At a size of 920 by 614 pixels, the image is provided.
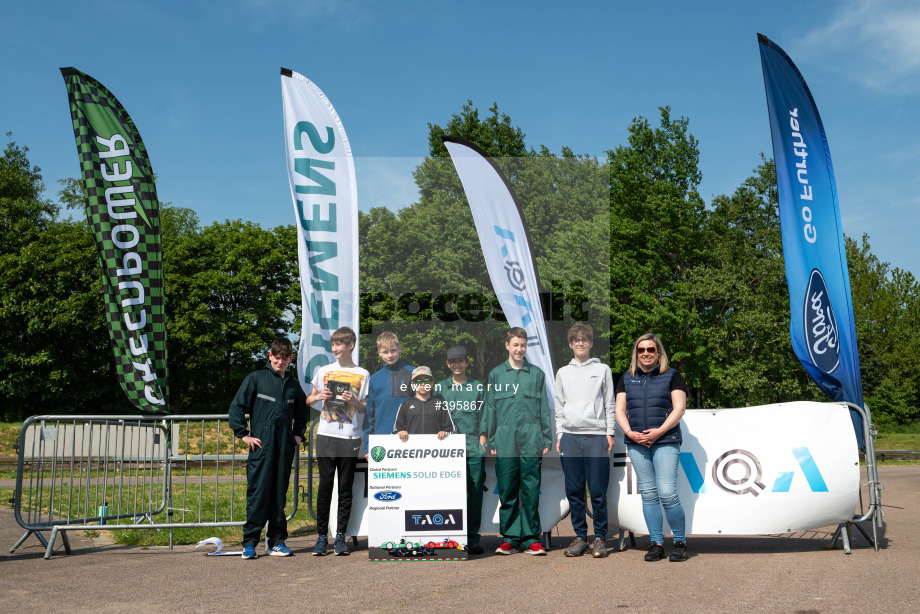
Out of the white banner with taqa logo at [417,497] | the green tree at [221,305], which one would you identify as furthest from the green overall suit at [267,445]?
the green tree at [221,305]

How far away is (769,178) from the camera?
43281 mm

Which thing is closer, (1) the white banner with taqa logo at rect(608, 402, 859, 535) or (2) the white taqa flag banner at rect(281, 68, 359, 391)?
(1) the white banner with taqa logo at rect(608, 402, 859, 535)

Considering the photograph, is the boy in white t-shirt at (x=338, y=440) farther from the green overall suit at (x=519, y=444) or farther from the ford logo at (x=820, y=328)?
the ford logo at (x=820, y=328)

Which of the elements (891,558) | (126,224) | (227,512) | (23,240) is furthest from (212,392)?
(891,558)

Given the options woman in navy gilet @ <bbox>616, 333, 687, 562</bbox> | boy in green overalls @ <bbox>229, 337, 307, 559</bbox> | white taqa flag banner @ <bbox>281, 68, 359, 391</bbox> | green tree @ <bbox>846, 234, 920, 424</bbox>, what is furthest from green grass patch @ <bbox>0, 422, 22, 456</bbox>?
green tree @ <bbox>846, 234, 920, 424</bbox>

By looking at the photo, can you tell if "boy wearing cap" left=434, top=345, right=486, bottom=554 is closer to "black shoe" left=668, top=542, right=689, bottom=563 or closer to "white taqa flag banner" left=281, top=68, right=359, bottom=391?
"black shoe" left=668, top=542, right=689, bottom=563

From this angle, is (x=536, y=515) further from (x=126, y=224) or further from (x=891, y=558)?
(x=126, y=224)

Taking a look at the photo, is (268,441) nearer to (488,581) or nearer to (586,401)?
(488,581)

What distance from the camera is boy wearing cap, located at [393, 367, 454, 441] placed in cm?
684

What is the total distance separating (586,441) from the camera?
6.66 m

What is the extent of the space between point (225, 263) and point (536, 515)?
117 ft

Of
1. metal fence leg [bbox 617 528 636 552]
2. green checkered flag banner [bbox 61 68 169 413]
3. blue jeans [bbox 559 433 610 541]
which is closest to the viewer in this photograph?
blue jeans [bbox 559 433 610 541]

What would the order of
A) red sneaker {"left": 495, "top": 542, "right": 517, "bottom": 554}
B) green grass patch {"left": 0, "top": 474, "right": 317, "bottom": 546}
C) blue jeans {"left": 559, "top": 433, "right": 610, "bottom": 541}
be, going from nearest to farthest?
blue jeans {"left": 559, "top": 433, "right": 610, "bottom": 541} < red sneaker {"left": 495, "top": 542, "right": 517, "bottom": 554} < green grass patch {"left": 0, "top": 474, "right": 317, "bottom": 546}

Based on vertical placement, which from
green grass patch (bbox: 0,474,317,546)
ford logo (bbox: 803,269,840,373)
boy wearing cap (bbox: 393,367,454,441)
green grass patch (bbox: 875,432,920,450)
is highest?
ford logo (bbox: 803,269,840,373)
